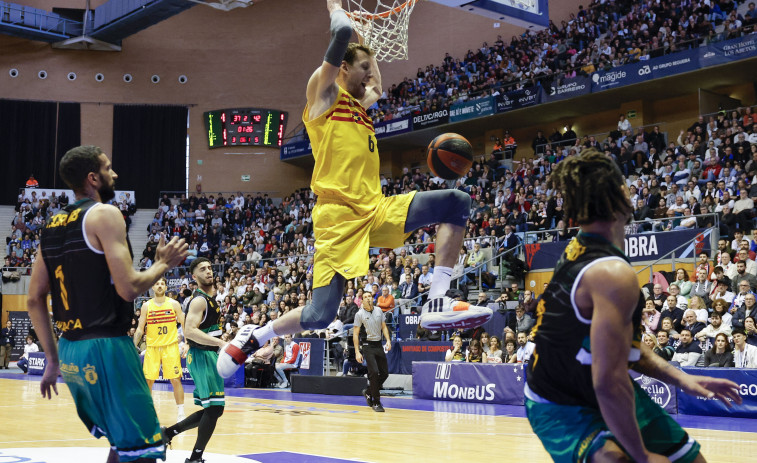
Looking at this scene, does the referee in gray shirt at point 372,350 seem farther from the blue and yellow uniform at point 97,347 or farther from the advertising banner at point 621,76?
the advertising banner at point 621,76

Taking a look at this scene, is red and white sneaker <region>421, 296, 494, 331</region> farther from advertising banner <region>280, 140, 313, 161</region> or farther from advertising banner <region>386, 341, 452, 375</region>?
advertising banner <region>280, 140, 313, 161</region>

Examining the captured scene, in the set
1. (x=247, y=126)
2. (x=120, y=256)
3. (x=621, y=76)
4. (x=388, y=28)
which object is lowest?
(x=120, y=256)

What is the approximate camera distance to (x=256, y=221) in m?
31.9

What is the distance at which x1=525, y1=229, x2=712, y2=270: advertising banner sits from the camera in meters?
14.9

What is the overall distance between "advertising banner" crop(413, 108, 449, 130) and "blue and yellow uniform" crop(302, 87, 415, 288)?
2152 centimetres

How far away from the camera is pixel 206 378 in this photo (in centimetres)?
748

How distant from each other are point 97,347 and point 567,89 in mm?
21075

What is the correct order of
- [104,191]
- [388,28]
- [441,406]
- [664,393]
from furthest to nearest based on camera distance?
[441,406]
[664,393]
[388,28]
[104,191]

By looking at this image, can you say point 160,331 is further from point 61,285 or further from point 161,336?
point 61,285

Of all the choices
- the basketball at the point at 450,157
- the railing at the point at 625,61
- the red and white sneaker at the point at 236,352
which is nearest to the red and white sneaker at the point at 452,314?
the basketball at the point at 450,157

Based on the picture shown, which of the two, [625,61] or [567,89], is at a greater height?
[625,61]

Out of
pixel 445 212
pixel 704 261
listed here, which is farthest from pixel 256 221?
→ pixel 445 212

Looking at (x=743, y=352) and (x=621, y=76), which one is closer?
(x=743, y=352)

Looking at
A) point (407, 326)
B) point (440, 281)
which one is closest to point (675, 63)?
point (407, 326)
